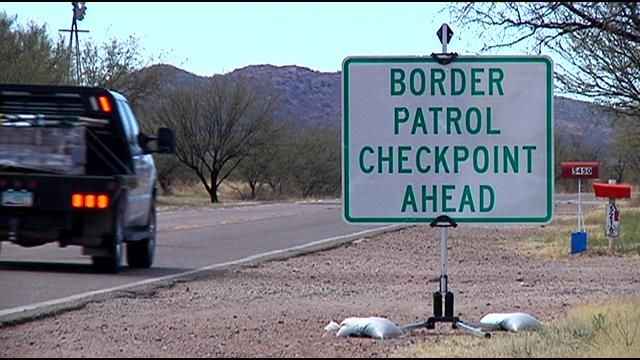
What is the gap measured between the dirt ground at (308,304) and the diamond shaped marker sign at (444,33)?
250cm

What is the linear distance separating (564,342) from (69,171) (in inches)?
375

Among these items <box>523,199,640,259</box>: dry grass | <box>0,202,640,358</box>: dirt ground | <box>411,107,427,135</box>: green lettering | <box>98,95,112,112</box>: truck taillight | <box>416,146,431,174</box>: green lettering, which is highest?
<box>98,95,112,112</box>: truck taillight

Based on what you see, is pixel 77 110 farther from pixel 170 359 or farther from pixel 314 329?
pixel 170 359

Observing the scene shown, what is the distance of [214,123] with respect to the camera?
223 feet

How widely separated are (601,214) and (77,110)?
1016 inches

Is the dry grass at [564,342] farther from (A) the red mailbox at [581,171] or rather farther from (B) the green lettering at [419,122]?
(A) the red mailbox at [581,171]

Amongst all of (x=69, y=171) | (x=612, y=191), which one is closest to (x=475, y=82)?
(x=69, y=171)

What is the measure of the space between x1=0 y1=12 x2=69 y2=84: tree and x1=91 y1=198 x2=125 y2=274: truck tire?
2141 cm

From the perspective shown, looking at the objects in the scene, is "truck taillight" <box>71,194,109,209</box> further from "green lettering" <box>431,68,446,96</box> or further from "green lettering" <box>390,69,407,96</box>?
"green lettering" <box>431,68,446,96</box>

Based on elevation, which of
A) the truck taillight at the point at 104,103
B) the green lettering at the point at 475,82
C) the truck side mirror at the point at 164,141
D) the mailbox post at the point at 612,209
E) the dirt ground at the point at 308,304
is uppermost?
the truck taillight at the point at 104,103

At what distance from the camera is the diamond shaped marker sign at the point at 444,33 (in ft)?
36.7

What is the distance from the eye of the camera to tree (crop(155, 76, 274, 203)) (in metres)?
67.4

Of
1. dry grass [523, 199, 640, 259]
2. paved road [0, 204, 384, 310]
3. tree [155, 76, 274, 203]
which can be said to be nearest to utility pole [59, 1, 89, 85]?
paved road [0, 204, 384, 310]

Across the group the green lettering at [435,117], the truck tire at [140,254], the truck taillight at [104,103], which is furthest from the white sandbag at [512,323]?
the truck tire at [140,254]
